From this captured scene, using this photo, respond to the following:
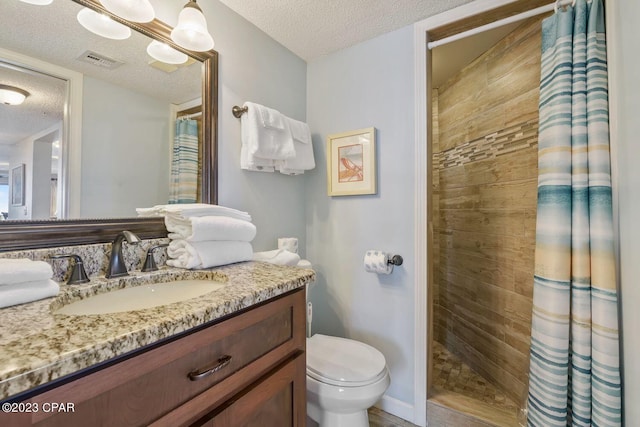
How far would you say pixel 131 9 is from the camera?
0.93m

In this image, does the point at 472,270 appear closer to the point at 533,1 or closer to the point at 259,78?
the point at 533,1

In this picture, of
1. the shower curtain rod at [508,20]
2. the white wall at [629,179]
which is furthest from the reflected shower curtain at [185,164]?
the white wall at [629,179]

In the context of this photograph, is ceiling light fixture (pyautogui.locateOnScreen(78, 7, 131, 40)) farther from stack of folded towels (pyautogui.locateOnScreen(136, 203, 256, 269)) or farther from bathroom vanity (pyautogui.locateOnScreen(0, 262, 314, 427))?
bathroom vanity (pyautogui.locateOnScreen(0, 262, 314, 427))

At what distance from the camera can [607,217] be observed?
3.13ft

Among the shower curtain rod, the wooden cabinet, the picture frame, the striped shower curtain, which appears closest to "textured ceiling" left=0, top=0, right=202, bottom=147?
the wooden cabinet

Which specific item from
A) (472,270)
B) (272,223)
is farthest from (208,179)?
(472,270)

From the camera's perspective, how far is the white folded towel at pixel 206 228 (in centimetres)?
103

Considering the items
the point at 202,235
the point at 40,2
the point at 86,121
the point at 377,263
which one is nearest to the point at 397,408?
the point at 377,263

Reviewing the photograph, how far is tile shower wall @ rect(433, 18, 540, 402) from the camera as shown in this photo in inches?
61.7

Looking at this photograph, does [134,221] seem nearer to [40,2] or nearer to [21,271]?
[21,271]

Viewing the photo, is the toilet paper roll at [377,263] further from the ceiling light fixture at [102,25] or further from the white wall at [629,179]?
the ceiling light fixture at [102,25]

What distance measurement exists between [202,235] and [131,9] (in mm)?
802

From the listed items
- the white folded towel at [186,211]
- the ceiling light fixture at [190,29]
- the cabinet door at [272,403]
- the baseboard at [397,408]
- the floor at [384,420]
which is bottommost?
the floor at [384,420]

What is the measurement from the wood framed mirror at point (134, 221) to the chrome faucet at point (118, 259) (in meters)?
0.08
